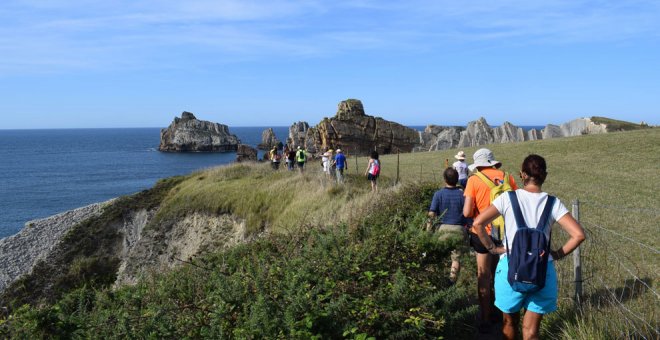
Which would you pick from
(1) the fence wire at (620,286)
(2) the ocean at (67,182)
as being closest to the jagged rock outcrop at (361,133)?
(2) the ocean at (67,182)

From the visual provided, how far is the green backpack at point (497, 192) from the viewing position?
18.8ft

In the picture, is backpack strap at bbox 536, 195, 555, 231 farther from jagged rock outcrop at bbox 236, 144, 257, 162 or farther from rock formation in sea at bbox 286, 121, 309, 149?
rock formation in sea at bbox 286, 121, 309, 149

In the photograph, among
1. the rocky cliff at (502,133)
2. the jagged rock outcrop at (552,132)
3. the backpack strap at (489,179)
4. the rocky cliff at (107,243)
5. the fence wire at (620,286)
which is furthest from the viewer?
the jagged rock outcrop at (552,132)

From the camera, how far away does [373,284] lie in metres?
5.87

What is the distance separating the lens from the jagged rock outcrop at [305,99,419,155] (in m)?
62.6

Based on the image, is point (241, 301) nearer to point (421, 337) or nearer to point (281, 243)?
point (421, 337)

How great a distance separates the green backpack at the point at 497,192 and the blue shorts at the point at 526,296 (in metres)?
0.76

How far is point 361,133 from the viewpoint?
63969 millimetres

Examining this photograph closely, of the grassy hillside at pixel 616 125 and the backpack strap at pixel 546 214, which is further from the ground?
the grassy hillside at pixel 616 125

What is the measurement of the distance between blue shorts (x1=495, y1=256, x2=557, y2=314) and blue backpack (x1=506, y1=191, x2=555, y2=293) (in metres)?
0.15

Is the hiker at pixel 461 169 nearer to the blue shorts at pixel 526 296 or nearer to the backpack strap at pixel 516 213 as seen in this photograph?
the blue shorts at pixel 526 296


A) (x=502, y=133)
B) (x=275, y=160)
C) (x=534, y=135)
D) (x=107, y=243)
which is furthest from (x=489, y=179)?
(x=502, y=133)

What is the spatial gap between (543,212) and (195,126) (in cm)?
15746

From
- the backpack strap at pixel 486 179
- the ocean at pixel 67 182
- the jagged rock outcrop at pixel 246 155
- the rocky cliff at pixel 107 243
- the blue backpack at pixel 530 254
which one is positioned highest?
the backpack strap at pixel 486 179
